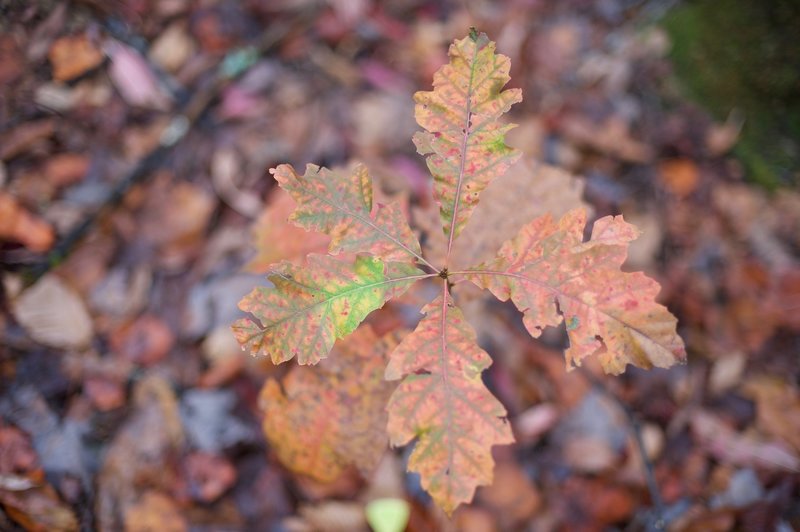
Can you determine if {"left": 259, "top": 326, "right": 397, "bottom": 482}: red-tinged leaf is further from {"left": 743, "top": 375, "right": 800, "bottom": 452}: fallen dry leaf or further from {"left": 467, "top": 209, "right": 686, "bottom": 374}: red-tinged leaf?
{"left": 743, "top": 375, "right": 800, "bottom": 452}: fallen dry leaf

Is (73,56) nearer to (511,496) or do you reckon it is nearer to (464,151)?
(464,151)

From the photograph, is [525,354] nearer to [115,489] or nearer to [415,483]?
[415,483]

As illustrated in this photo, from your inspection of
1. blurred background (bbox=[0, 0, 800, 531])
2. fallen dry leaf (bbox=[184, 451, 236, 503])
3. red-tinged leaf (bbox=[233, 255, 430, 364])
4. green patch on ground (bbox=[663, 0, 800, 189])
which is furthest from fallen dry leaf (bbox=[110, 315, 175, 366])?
green patch on ground (bbox=[663, 0, 800, 189])

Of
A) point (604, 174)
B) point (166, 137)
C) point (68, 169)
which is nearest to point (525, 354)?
point (604, 174)

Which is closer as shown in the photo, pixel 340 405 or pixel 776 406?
pixel 340 405

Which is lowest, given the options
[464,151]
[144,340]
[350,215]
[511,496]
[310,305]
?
[511,496]

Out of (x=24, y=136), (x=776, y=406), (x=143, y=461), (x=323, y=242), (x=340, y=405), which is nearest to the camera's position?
(x=340, y=405)

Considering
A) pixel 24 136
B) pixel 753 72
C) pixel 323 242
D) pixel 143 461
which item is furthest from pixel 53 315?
pixel 753 72

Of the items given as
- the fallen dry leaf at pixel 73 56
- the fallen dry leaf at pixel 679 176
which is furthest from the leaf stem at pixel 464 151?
the fallen dry leaf at pixel 73 56
